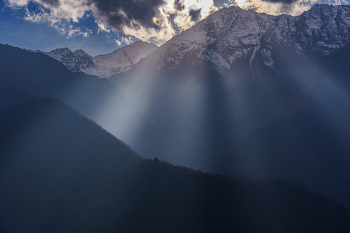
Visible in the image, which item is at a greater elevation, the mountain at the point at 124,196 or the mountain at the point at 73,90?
the mountain at the point at 73,90

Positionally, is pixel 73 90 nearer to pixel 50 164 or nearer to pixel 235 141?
pixel 50 164

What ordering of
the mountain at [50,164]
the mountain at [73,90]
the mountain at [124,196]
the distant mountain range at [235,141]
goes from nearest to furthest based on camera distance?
the mountain at [124,196] < the distant mountain range at [235,141] < the mountain at [50,164] < the mountain at [73,90]

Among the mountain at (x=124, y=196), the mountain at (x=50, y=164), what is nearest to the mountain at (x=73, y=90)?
the mountain at (x=50, y=164)

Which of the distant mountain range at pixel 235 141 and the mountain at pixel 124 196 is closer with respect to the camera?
the mountain at pixel 124 196

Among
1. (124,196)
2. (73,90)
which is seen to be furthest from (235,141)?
(73,90)

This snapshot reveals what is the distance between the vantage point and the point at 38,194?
72.8 m

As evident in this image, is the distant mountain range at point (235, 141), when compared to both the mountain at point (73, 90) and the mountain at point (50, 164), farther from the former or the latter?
the mountain at point (50, 164)

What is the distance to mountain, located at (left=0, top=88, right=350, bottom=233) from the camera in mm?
58750

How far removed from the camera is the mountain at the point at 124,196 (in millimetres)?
58750

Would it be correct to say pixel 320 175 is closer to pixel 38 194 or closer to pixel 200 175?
pixel 200 175

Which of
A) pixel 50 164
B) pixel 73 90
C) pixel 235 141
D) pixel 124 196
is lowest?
pixel 124 196

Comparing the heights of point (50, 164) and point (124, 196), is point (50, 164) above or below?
above

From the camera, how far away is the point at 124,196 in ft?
212

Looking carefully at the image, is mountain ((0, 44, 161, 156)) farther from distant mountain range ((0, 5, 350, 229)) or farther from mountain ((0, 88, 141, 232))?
mountain ((0, 88, 141, 232))
